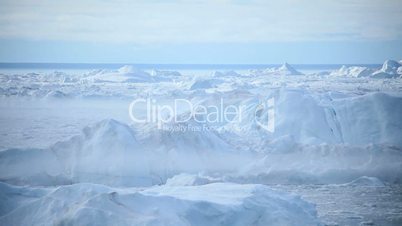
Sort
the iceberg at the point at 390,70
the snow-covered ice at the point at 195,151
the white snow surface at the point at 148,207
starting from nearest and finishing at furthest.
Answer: the white snow surface at the point at 148,207, the snow-covered ice at the point at 195,151, the iceberg at the point at 390,70

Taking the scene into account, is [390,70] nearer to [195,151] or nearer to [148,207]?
[195,151]

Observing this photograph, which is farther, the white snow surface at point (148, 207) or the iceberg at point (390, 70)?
the iceberg at point (390, 70)

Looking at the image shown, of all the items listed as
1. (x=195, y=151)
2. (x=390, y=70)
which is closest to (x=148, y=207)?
(x=195, y=151)

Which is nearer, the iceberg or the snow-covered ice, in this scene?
the snow-covered ice

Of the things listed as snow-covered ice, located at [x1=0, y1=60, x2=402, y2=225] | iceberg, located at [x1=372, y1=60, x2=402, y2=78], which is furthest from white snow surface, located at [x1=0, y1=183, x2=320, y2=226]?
iceberg, located at [x1=372, y1=60, x2=402, y2=78]

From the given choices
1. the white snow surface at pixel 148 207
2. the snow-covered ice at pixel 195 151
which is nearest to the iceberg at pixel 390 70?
the snow-covered ice at pixel 195 151

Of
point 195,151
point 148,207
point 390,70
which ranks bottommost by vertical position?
point 148,207

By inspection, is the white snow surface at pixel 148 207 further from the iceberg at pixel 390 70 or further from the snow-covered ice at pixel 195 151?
the iceberg at pixel 390 70

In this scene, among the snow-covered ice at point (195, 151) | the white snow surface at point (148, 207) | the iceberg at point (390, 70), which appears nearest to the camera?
the white snow surface at point (148, 207)

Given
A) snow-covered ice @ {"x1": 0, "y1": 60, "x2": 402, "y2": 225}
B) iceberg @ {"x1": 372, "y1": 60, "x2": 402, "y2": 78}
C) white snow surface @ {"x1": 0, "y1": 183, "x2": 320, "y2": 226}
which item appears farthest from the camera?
iceberg @ {"x1": 372, "y1": 60, "x2": 402, "y2": 78}

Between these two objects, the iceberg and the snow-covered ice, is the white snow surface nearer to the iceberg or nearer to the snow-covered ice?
the snow-covered ice

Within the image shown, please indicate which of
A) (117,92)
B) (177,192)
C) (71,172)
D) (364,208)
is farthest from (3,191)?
(364,208)
